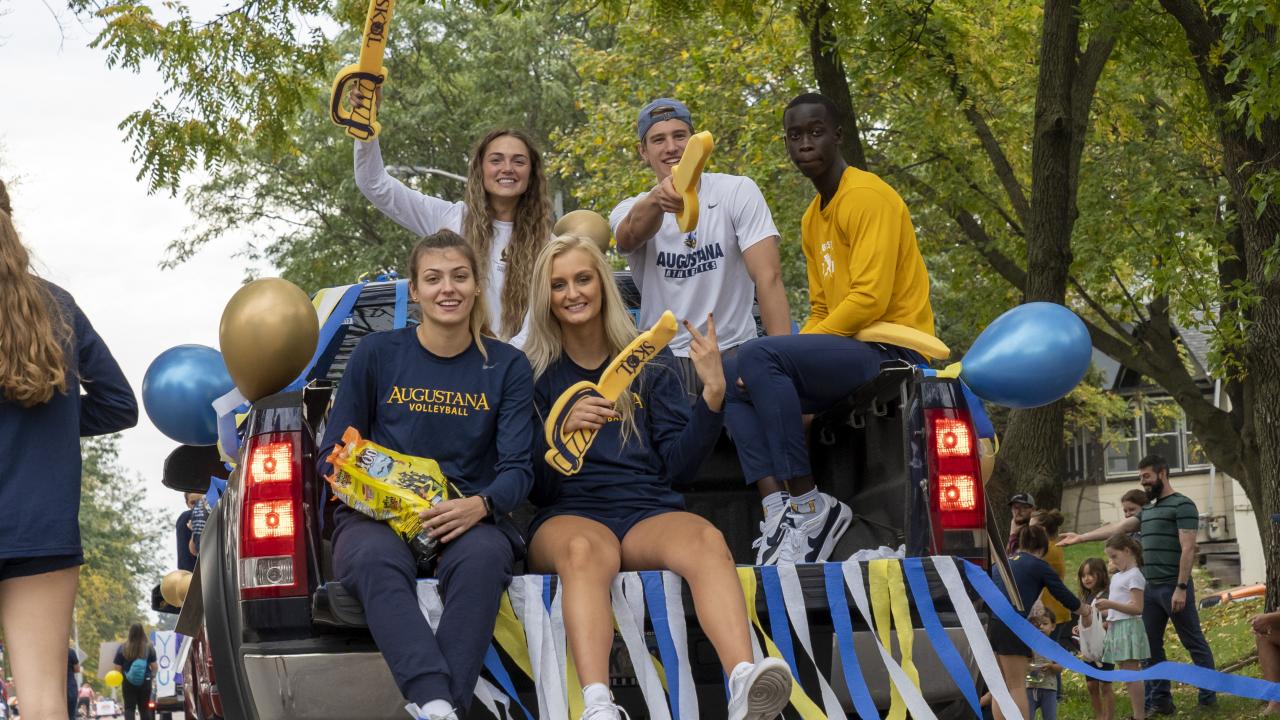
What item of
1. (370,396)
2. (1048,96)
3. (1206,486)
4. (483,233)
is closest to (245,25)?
(1048,96)

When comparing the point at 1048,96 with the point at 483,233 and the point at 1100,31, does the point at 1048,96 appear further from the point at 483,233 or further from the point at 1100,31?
the point at 483,233

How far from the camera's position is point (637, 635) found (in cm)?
402

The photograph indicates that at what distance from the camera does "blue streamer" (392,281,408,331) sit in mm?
5492

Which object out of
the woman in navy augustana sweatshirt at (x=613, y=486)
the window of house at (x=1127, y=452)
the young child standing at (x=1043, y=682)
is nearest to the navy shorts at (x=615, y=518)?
the woman in navy augustana sweatshirt at (x=613, y=486)

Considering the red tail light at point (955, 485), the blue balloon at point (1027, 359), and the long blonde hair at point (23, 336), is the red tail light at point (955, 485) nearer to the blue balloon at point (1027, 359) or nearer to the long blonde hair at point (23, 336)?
the blue balloon at point (1027, 359)

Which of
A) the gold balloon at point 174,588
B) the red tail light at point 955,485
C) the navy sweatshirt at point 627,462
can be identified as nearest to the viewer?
the red tail light at point 955,485

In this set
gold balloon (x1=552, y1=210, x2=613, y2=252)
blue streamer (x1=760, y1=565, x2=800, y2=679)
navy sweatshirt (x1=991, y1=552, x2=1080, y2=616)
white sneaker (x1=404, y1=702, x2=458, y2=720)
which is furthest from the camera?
navy sweatshirt (x1=991, y1=552, x2=1080, y2=616)

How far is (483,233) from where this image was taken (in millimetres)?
5652

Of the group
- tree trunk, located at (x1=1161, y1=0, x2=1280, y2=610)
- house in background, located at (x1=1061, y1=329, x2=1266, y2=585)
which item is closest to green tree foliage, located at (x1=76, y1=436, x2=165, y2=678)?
house in background, located at (x1=1061, y1=329, x2=1266, y2=585)

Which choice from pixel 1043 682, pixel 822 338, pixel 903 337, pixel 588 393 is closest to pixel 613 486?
pixel 588 393

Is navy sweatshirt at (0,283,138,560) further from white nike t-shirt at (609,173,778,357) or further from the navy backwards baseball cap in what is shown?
the navy backwards baseball cap

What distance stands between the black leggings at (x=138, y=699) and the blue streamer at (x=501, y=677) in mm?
12895

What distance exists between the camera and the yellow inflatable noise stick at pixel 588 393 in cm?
430

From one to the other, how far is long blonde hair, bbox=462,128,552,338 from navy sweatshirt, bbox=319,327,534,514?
1.04 meters
